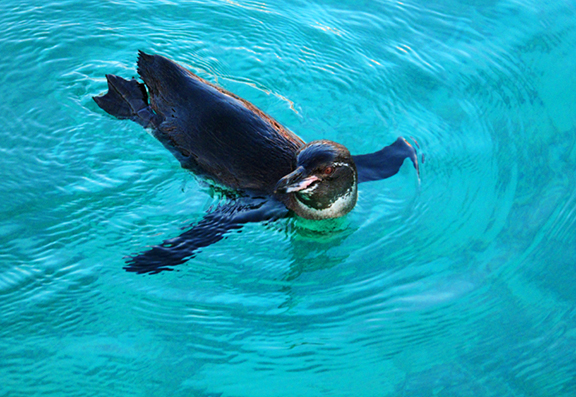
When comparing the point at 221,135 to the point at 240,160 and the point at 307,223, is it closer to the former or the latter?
the point at 240,160

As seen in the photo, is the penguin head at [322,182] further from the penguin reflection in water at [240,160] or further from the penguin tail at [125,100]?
the penguin tail at [125,100]

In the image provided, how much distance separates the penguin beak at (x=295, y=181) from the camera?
474cm

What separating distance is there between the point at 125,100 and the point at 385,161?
9.35 feet

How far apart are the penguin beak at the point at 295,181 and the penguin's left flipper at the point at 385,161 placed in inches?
33.4

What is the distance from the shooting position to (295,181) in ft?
15.8

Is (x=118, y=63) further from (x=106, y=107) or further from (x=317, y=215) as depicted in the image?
(x=317, y=215)

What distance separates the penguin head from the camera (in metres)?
4.89

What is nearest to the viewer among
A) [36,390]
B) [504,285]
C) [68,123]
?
[36,390]

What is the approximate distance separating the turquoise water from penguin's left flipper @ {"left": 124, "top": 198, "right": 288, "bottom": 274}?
15 centimetres

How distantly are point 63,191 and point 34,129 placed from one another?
1.04 m

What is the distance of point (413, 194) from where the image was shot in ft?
18.8

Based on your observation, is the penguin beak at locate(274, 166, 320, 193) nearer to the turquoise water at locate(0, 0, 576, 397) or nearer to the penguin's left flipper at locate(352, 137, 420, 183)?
the turquoise water at locate(0, 0, 576, 397)

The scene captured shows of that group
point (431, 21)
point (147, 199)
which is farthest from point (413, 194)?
point (431, 21)

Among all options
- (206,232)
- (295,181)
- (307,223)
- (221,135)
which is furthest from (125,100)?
(295,181)
